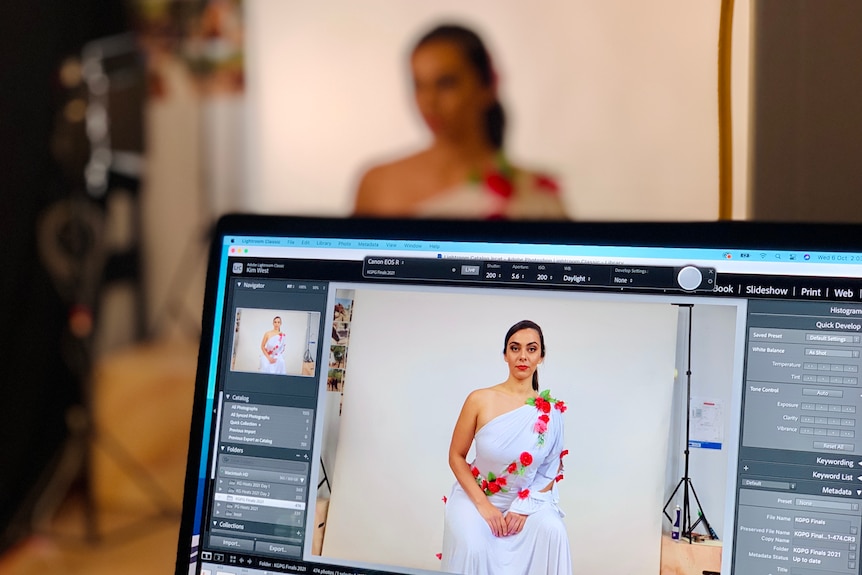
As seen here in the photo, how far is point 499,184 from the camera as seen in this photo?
176 centimetres

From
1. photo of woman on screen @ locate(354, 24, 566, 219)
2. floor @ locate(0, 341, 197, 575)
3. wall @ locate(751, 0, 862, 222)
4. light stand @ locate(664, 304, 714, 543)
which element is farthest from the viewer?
floor @ locate(0, 341, 197, 575)

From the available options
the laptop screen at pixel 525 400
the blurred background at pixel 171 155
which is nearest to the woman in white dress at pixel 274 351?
the laptop screen at pixel 525 400

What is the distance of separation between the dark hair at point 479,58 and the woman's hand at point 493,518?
144 cm

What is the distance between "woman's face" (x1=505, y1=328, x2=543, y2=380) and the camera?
0.48 metres

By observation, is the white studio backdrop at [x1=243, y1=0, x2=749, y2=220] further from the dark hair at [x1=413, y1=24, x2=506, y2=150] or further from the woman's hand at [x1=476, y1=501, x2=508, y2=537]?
the woman's hand at [x1=476, y1=501, x2=508, y2=537]

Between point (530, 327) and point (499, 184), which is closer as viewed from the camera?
point (530, 327)

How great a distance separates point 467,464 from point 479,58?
5.08 ft

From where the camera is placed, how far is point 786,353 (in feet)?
1.45

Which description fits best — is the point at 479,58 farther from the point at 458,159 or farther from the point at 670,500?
the point at 670,500

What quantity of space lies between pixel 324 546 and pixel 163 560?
153cm

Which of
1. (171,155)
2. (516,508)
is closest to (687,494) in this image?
(516,508)

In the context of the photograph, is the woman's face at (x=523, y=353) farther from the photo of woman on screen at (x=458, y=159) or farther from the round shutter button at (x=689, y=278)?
the photo of woman on screen at (x=458, y=159)

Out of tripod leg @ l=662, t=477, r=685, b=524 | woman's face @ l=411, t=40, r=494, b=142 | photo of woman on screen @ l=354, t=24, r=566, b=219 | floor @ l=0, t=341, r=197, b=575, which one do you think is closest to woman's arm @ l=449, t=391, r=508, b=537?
tripod leg @ l=662, t=477, r=685, b=524

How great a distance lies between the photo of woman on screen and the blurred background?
54 mm
